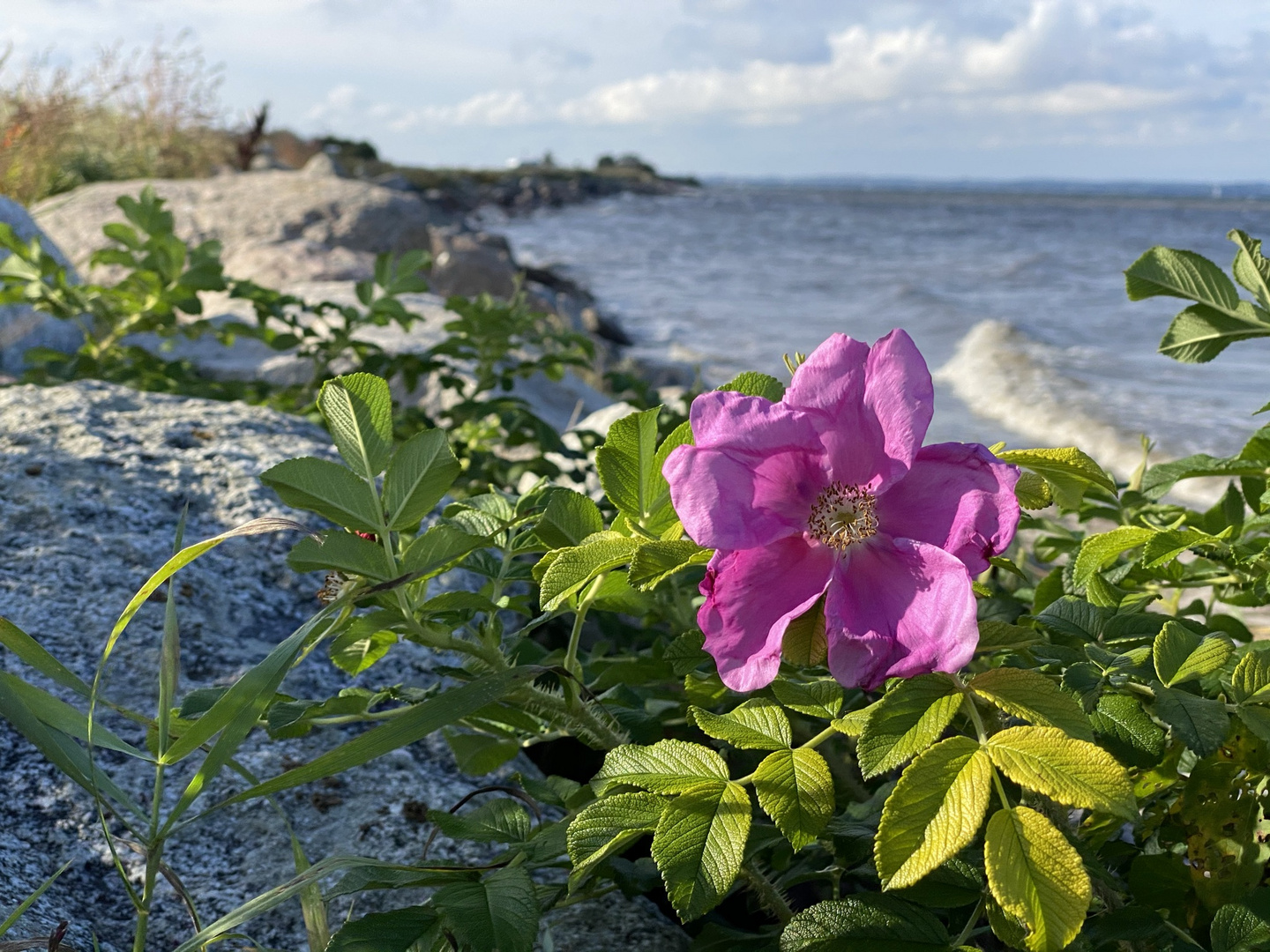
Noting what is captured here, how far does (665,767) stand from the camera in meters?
0.86

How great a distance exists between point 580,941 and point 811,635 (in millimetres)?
551

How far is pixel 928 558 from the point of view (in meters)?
0.75

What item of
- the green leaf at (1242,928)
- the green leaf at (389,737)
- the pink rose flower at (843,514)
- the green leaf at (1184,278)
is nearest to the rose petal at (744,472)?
the pink rose flower at (843,514)

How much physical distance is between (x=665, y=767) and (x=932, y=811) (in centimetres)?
24

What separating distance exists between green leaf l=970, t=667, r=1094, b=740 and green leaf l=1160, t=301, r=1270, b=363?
24.4 inches

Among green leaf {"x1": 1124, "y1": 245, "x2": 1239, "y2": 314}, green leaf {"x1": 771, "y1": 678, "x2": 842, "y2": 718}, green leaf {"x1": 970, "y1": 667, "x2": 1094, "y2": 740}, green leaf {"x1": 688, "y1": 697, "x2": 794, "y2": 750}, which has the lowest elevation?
green leaf {"x1": 688, "y1": 697, "x2": 794, "y2": 750}

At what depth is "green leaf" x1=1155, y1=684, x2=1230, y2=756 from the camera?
0.79 m

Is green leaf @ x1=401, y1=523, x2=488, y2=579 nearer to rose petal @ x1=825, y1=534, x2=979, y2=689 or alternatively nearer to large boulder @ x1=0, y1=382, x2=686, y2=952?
rose petal @ x1=825, y1=534, x2=979, y2=689

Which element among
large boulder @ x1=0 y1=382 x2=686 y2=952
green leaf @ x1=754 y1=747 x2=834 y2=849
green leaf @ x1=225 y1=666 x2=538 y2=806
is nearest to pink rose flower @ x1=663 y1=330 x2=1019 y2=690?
green leaf @ x1=754 y1=747 x2=834 y2=849

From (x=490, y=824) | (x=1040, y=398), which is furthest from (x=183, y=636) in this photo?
(x=1040, y=398)

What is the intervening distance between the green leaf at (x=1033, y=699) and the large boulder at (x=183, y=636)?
0.57 m

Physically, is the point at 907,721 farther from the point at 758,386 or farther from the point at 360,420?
the point at 360,420

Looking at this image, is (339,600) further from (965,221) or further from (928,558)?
(965,221)

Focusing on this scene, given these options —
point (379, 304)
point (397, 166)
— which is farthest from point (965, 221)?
point (379, 304)
